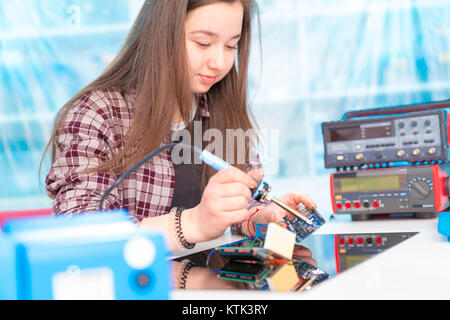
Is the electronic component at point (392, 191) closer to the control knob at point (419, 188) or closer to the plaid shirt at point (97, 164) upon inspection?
the control knob at point (419, 188)

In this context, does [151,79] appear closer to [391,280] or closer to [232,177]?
[232,177]

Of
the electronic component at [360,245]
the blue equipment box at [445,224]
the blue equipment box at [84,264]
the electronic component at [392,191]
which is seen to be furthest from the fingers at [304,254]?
the electronic component at [392,191]

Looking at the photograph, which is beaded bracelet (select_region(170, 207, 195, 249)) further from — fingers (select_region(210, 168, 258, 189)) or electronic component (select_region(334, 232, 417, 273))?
electronic component (select_region(334, 232, 417, 273))

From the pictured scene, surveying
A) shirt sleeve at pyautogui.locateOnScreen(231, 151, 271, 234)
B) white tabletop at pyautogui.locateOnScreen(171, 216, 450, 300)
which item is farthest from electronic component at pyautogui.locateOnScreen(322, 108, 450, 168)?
white tabletop at pyautogui.locateOnScreen(171, 216, 450, 300)

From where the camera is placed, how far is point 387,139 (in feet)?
4.42

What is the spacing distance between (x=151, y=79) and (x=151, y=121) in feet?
0.37

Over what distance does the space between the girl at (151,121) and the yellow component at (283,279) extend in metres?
0.26

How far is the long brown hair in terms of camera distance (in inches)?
43.8

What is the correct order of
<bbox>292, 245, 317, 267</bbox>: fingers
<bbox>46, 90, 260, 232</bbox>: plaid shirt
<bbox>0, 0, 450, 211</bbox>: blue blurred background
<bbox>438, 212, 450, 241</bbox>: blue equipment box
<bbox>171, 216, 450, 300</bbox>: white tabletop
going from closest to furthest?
<bbox>171, 216, 450, 300</bbox>: white tabletop < <bbox>292, 245, 317, 267</bbox>: fingers < <bbox>438, 212, 450, 241</bbox>: blue equipment box < <bbox>46, 90, 260, 232</bbox>: plaid shirt < <bbox>0, 0, 450, 211</bbox>: blue blurred background

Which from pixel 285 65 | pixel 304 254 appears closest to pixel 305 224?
pixel 304 254

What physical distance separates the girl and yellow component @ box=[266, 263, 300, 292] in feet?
0.84

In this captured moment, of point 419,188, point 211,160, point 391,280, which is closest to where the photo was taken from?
point 391,280

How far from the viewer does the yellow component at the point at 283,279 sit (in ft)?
1.92

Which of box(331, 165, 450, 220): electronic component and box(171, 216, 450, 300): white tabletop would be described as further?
Result: box(331, 165, 450, 220): electronic component
